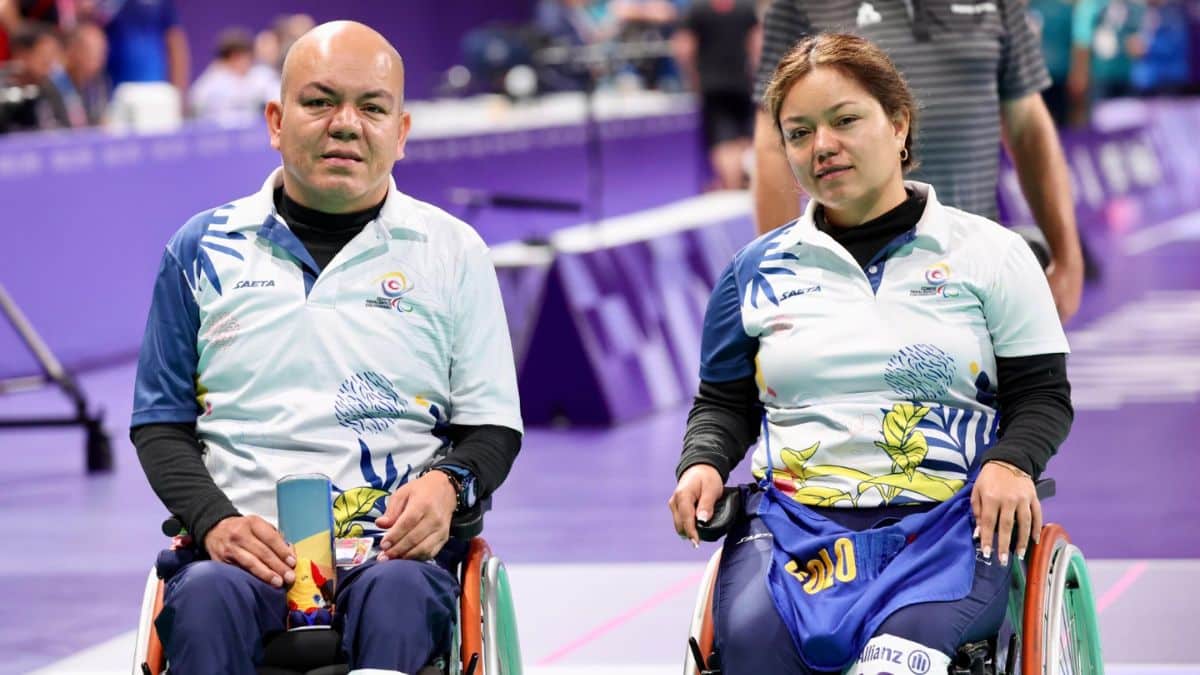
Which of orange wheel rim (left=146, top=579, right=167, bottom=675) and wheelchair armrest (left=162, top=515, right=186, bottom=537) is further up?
wheelchair armrest (left=162, top=515, right=186, bottom=537)

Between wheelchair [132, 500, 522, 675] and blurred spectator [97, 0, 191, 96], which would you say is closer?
wheelchair [132, 500, 522, 675]

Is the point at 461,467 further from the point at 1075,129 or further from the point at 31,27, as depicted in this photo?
the point at 1075,129

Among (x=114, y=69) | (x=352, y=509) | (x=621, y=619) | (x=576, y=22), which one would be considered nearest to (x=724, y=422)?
(x=352, y=509)

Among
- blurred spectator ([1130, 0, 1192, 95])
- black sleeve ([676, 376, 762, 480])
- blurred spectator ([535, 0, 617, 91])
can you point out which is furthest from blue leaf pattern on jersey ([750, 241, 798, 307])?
blurred spectator ([1130, 0, 1192, 95])

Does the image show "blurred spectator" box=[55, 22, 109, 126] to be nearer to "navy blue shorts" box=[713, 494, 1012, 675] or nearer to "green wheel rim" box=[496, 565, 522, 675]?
"green wheel rim" box=[496, 565, 522, 675]

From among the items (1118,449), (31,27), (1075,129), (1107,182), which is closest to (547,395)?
(1118,449)

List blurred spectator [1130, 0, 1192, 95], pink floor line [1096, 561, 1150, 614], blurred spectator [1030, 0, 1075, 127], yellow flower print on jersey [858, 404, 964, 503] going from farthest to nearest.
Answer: blurred spectator [1130, 0, 1192, 95], blurred spectator [1030, 0, 1075, 127], pink floor line [1096, 561, 1150, 614], yellow flower print on jersey [858, 404, 964, 503]

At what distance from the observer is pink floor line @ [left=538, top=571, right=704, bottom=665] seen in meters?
4.66

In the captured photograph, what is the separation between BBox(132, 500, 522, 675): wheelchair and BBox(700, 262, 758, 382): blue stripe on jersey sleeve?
43 cm

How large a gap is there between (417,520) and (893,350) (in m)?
0.76

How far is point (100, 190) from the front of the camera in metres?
9.19

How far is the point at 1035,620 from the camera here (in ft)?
9.37

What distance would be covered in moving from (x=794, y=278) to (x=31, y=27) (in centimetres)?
806

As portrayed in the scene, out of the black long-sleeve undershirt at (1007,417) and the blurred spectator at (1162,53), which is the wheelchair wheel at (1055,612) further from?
the blurred spectator at (1162,53)
